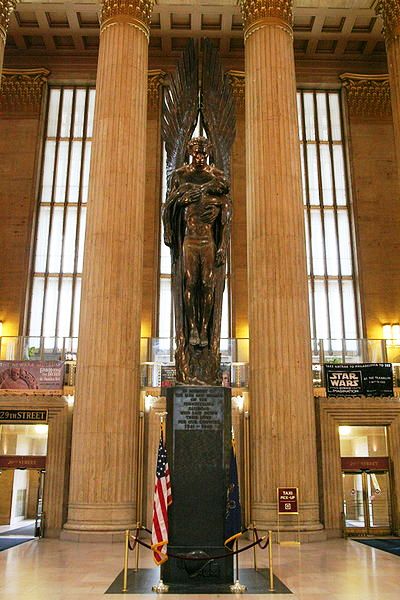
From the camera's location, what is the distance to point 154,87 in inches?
932

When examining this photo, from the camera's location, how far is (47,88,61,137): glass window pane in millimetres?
24031

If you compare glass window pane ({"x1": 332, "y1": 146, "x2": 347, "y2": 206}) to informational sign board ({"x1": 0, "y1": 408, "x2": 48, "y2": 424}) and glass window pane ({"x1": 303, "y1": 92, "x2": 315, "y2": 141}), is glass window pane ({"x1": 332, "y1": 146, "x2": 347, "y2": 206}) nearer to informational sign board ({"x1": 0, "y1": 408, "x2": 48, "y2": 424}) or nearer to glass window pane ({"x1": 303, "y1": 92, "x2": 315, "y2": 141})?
glass window pane ({"x1": 303, "y1": 92, "x2": 315, "y2": 141})

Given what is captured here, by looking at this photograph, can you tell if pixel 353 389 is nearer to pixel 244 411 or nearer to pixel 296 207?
pixel 244 411

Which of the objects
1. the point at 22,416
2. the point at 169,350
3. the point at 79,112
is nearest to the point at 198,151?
the point at 22,416

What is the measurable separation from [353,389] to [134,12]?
41.0ft

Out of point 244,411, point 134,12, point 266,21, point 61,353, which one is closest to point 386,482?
point 244,411

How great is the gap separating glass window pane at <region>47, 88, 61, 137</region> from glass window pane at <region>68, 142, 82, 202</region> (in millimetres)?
1042

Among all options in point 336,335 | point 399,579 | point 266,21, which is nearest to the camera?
point 399,579

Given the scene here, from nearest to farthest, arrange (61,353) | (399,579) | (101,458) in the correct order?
(399,579) → (101,458) → (61,353)

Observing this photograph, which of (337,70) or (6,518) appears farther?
(337,70)

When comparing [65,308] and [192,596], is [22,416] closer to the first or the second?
[65,308]

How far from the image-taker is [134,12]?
17484 mm

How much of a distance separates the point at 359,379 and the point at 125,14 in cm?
1240

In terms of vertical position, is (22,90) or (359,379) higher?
(22,90)
